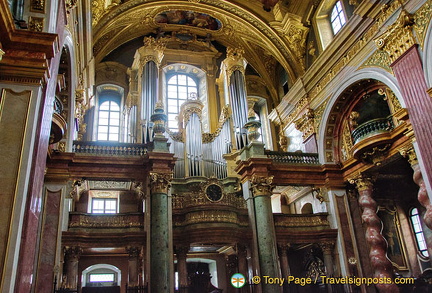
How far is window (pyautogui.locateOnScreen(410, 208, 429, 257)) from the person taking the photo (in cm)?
1329

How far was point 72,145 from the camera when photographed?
11.9 m

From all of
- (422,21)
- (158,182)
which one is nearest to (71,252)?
(158,182)

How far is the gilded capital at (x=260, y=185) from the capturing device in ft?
40.4

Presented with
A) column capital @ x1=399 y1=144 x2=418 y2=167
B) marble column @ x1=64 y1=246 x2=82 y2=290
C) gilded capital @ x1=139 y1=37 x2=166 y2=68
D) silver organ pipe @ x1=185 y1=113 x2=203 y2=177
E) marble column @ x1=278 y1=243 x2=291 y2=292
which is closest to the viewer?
column capital @ x1=399 y1=144 x2=418 y2=167

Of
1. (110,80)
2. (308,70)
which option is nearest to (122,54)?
(110,80)

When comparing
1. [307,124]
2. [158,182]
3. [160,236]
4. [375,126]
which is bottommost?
[160,236]

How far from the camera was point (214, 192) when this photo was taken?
12172mm

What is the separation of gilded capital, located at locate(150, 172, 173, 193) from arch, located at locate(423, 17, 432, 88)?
7291 mm

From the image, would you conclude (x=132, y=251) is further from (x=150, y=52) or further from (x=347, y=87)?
(x=347, y=87)

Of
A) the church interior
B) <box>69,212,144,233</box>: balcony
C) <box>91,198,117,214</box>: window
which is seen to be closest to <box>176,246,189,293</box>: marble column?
the church interior

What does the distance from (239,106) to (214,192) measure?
4694 mm

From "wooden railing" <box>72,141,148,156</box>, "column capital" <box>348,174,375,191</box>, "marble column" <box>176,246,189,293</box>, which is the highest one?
"wooden railing" <box>72,141,148,156</box>

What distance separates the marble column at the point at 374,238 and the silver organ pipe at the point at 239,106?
4.30 meters

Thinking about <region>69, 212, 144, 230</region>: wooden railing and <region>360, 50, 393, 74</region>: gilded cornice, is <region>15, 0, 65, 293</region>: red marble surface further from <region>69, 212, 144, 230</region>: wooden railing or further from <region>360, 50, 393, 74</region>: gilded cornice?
<region>360, 50, 393, 74</region>: gilded cornice
